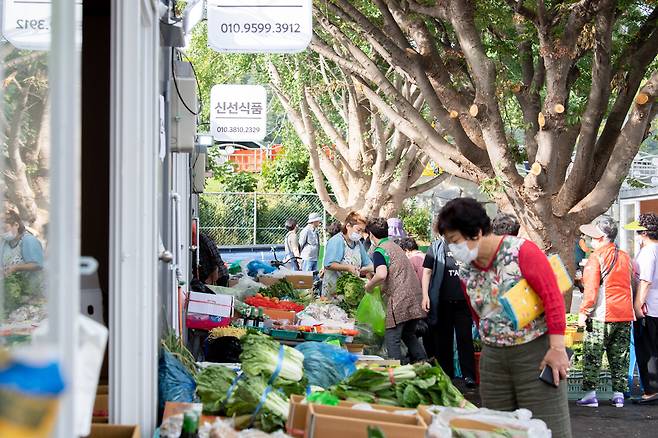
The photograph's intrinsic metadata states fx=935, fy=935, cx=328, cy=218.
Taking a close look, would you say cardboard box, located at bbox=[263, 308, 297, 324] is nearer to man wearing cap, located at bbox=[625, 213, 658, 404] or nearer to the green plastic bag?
the green plastic bag

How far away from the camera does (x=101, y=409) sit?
4.35 metres

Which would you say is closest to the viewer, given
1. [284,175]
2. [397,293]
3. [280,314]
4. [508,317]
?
[508,317]

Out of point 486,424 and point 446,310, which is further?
point 446,310

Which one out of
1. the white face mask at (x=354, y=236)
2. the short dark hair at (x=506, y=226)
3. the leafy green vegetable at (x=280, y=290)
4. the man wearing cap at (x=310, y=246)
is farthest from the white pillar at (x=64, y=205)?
the man wearing cap at (x=310, y=246)

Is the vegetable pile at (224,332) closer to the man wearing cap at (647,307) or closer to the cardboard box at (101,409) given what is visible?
the cardboard box at (101,409)

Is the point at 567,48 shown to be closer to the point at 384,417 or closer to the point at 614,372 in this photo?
the point at 614,372

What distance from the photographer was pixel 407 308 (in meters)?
9.85

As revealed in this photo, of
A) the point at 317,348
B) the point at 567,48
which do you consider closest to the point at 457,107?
the point at 567,48

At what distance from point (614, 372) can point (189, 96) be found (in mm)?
5759

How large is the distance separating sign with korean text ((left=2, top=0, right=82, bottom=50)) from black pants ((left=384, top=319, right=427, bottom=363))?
216 inches

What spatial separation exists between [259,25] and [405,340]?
145 inches

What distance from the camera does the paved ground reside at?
8.96 meters

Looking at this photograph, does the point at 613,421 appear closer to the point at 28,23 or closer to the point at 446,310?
the point at 446,310

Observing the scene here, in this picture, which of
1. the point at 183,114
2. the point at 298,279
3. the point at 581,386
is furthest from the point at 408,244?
the point at 183,114
